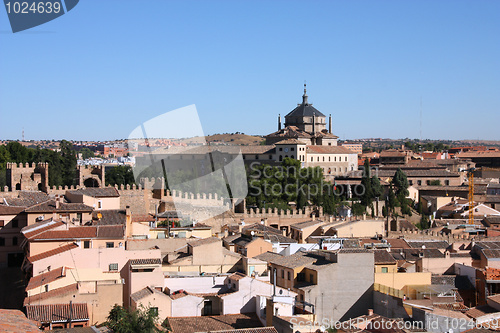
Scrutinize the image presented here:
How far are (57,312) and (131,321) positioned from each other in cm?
149

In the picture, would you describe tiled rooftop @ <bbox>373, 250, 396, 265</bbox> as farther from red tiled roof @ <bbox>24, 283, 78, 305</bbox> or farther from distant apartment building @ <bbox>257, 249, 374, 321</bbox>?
red tiled roof @ <bbox>24, 283, 78, 305</bbox>

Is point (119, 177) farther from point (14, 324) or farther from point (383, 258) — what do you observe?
point (14, 324)

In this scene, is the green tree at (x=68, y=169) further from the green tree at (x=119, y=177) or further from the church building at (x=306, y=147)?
the church building at (x=306, y=147)

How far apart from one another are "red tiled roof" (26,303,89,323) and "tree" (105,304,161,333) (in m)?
0.45

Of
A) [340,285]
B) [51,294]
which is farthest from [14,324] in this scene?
[340,285]

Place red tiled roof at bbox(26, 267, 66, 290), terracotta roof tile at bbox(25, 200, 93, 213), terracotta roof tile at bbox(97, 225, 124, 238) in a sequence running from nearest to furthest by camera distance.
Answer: red tiled roof at bbox(26, 267, 66, 290) → terracotta roof tile at bbox(97, 225, 124, 238) → terracotta roof tile at bbox(25, 200, 93, 213)

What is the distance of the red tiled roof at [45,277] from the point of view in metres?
11.2

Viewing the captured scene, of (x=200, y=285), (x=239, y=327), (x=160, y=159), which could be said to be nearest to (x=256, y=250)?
(x=200, y=285)

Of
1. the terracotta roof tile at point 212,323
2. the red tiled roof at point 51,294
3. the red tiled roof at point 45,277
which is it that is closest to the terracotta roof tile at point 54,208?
the red tiled roof at point 45,277

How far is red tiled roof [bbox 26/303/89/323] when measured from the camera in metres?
10.0

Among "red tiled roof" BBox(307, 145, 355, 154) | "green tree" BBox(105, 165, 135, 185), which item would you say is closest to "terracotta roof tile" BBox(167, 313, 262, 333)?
"green tree" BBox(105, 165, 135, 185)

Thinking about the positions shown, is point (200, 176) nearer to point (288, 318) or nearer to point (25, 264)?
point (25, 264)

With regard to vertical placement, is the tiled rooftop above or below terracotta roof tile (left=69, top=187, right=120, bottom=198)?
below

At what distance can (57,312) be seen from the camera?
1020 cm
